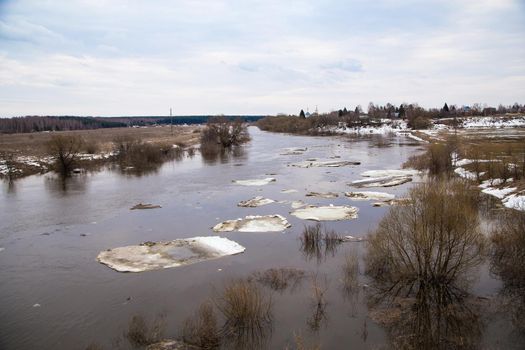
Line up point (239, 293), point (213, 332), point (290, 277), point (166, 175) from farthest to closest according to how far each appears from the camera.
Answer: point (166, 175)
point (290, 277)
point (239, 293)
point (213, 332)

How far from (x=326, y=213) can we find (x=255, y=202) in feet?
13.5

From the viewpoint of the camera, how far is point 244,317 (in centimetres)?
927

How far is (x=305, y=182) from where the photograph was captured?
26281mm

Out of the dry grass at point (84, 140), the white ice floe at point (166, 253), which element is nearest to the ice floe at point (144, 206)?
the white ice floe at point (166, 253)

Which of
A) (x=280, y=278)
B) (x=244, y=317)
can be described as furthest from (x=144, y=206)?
(x=244, y=317)

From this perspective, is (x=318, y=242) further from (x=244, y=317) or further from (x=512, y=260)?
(x=512, y=260)

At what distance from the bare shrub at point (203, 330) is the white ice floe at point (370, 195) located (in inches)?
515

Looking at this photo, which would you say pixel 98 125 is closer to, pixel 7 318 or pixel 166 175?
pixel 166 175

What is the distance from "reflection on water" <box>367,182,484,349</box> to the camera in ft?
30.1

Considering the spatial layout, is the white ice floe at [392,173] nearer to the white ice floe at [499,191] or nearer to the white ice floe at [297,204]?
the white ice floe at [499,191]

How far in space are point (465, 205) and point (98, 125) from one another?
15585cm

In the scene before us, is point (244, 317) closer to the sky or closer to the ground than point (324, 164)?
closer to the ground

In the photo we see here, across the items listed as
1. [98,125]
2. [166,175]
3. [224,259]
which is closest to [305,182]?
[166,175]

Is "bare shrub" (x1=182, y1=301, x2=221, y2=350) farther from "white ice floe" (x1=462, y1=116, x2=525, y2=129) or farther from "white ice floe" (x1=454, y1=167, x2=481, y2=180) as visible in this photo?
"white ice floe" (x1=462, y1=116, x2=525, y2=129)
